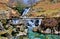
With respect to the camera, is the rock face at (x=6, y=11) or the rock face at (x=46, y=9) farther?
the rock face at (x=46, y=9)

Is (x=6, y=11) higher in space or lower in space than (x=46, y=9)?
higher

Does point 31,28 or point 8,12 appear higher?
point 8,12

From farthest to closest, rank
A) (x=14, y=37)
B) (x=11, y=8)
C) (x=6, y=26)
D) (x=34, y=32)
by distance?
(x=11, y=8), (x=34, y=32), (x=6, y=26), (x=14, y=37)

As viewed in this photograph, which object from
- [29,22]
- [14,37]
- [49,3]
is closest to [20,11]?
[29,22]

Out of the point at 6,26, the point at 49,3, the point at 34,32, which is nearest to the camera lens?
the point at 6,26

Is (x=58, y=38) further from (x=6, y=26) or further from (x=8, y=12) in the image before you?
(x=8, y=12)

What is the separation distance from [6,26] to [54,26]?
242 inches

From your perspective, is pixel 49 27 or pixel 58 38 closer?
pixel 58 38

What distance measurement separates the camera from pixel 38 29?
1056 inches

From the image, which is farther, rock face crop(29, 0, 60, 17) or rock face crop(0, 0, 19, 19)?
rock face crop(29, 0, 60, 17)

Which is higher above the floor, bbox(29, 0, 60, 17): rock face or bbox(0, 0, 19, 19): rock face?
bbox(0, 0, 19, 19): rock face

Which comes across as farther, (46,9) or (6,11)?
(46,9)

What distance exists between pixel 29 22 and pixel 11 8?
369 centimetres

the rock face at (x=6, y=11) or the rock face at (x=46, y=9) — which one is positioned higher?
the rock face at (x=6, y=11)
